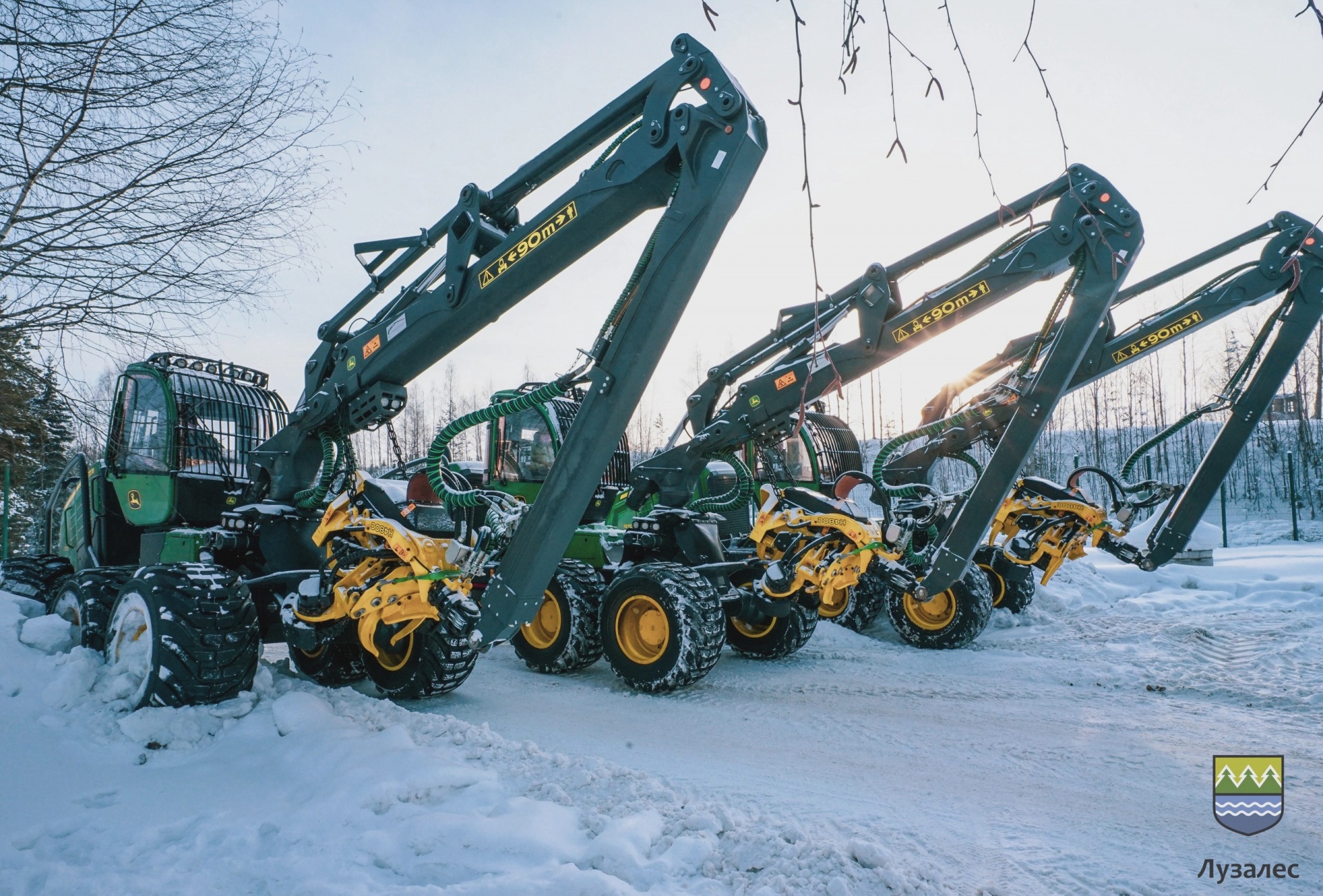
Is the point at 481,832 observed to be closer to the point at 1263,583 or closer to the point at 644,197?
the point at 644,197

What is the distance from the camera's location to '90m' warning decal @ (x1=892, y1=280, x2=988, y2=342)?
23.8 feet

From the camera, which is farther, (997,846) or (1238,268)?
(1238,268)

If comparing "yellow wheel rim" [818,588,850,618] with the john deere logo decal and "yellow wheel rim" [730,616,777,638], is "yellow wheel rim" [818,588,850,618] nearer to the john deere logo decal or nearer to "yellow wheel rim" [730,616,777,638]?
"yellow wheel rim" [730,616,777,638]

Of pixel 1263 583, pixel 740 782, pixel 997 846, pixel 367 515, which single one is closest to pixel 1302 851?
pixel 997 846

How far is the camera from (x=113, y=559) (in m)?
7.16

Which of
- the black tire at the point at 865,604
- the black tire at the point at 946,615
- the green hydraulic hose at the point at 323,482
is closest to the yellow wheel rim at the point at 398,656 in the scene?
the green hydraulic hose at the point at 323,482

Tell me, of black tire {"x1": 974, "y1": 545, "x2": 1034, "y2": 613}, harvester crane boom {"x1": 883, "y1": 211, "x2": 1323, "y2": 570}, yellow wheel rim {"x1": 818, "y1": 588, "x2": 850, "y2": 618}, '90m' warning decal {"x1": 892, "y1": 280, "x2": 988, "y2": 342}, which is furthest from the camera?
black tire {"x1": 974, "y1": 545, "x2": 1034, "y2": 613}

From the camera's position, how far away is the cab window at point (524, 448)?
9.34m

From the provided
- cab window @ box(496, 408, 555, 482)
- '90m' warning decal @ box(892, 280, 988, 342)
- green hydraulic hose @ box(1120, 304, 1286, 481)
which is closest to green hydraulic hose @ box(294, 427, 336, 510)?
cab window @ box(496, 408, 555, 482)

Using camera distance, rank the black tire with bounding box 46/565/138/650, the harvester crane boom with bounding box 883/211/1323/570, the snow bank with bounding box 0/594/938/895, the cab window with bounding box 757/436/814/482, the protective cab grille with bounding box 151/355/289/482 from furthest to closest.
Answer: the cab window with bounding box 757/436/814/482 → the harvester crane boom with bounding box 883/211/1323/570 → the protective cab grille with bounding box 151/355/289/482 → the black tire with bounding box 46/565/138/650 → the snow bank with bounding box 0/594/938/895

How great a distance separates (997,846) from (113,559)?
7.41m

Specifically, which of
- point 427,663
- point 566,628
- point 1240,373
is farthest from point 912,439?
point 427,663

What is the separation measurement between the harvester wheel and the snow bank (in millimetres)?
1431

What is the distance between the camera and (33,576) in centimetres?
673
